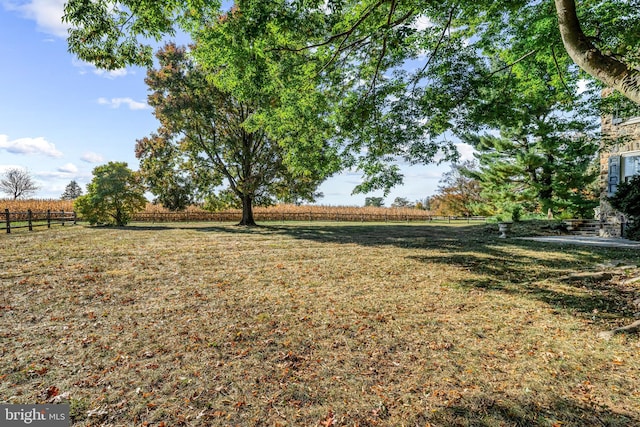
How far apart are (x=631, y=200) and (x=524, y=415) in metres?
13.7

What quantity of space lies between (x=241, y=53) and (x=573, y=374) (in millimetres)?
8704

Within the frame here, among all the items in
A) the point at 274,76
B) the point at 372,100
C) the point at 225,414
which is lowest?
the point at 225,414

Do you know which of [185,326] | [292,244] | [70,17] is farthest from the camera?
[292,244]

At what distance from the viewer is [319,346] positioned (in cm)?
392

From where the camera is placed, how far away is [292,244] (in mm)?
12516

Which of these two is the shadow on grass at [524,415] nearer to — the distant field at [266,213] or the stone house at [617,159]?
the stone house at [617,159]

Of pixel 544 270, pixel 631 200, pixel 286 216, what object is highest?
pixel 631 200

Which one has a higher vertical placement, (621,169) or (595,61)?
(595,61)

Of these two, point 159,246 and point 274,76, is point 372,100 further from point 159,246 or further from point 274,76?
point 159,246

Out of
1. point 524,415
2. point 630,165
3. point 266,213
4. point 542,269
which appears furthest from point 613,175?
point 266,213

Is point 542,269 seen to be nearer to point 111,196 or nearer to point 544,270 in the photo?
point 544,270

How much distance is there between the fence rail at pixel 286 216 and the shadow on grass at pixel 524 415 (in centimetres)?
3133

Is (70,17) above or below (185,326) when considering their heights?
above

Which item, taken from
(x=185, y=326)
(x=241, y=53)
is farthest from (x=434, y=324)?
(x=241, y=53)
